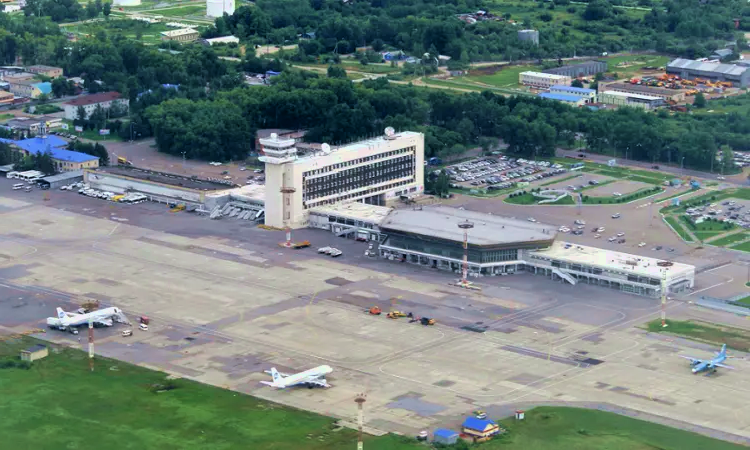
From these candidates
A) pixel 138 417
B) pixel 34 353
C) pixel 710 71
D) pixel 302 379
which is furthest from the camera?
pixel 710 71

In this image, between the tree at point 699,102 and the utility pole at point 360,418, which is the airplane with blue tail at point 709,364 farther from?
the tree at point 699,102

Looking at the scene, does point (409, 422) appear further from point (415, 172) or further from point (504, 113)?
point (504, 113)

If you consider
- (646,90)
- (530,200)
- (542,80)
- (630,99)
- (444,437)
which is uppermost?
(542,80)

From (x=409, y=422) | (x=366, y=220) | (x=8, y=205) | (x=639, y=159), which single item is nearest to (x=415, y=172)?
(x=366, y=220)

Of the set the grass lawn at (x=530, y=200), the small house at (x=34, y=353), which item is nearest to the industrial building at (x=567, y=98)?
the grass lawn at (x=530, y=200)

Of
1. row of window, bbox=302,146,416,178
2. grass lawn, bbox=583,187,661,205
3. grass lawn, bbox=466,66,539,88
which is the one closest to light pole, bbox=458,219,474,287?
row of window, bbox=302,146,416,178

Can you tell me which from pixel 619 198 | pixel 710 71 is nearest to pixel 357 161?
pixel 619 198

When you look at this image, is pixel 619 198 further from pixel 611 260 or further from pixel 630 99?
pixel 630 99
